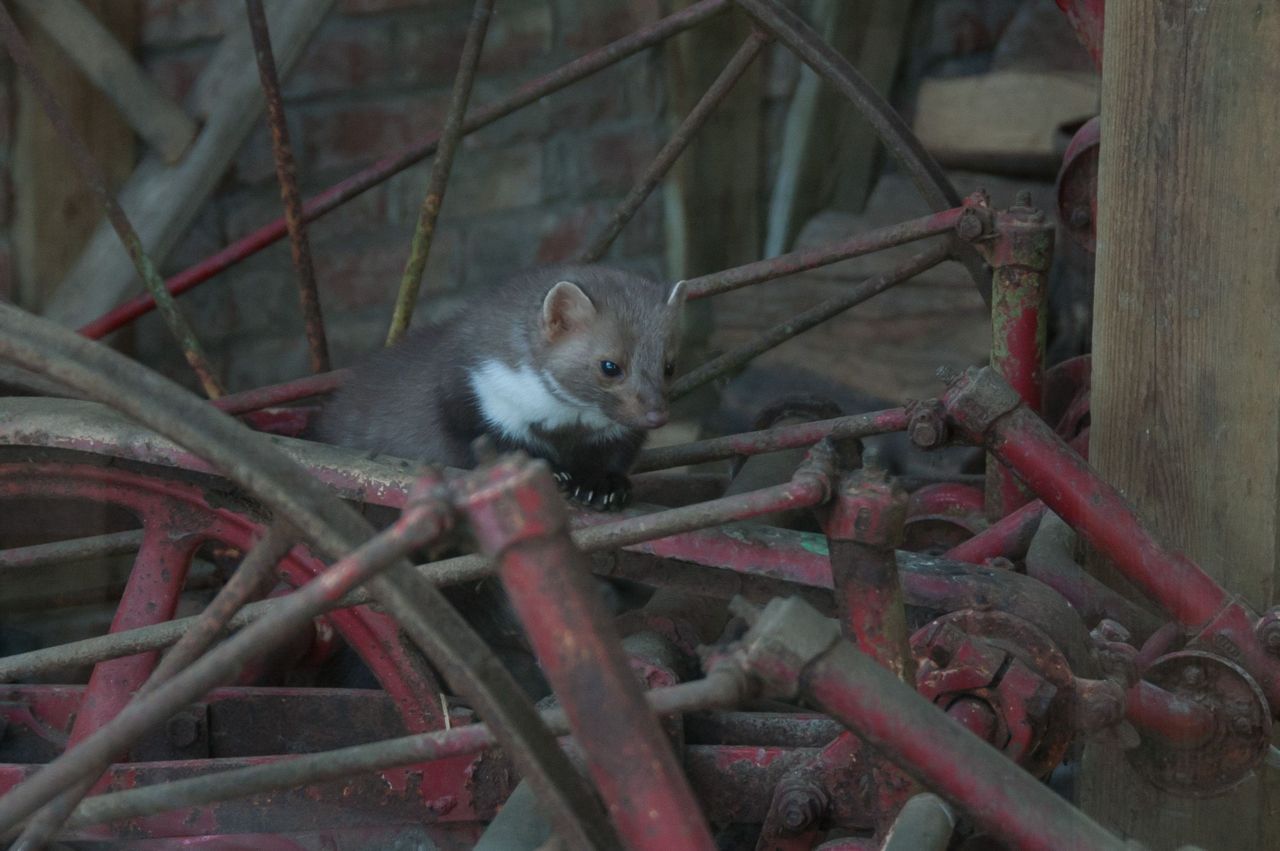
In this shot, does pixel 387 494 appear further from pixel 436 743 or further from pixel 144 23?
pixel 144 23

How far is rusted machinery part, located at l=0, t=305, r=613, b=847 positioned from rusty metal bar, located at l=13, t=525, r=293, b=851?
0.06 metres

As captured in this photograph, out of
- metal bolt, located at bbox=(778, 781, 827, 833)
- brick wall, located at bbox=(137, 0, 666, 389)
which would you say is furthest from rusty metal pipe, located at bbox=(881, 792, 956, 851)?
brick wall, located at bbox=(137, 0, 666, 389)

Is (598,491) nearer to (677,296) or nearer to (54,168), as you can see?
(677,296)

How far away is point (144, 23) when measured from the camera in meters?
3.60

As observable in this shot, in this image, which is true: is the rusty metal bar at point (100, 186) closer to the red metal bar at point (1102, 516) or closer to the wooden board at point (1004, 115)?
the red metal bar at point (1102, 516)

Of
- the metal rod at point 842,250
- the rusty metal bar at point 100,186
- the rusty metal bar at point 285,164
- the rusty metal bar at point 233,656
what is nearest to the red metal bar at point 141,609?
the rusty metal bar at point 100,186

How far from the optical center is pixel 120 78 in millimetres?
3377

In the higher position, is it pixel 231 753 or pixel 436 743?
pixel 436 743

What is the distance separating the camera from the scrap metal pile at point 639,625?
1.23m

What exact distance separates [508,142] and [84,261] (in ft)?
4.19

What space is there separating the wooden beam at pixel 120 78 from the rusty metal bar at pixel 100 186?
57 centimetres

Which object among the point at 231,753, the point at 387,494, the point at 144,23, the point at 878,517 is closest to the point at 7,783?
the point at 231,753

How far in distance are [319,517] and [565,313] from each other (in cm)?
134

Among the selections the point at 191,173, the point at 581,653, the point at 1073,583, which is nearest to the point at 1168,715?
the point at 1073,583
